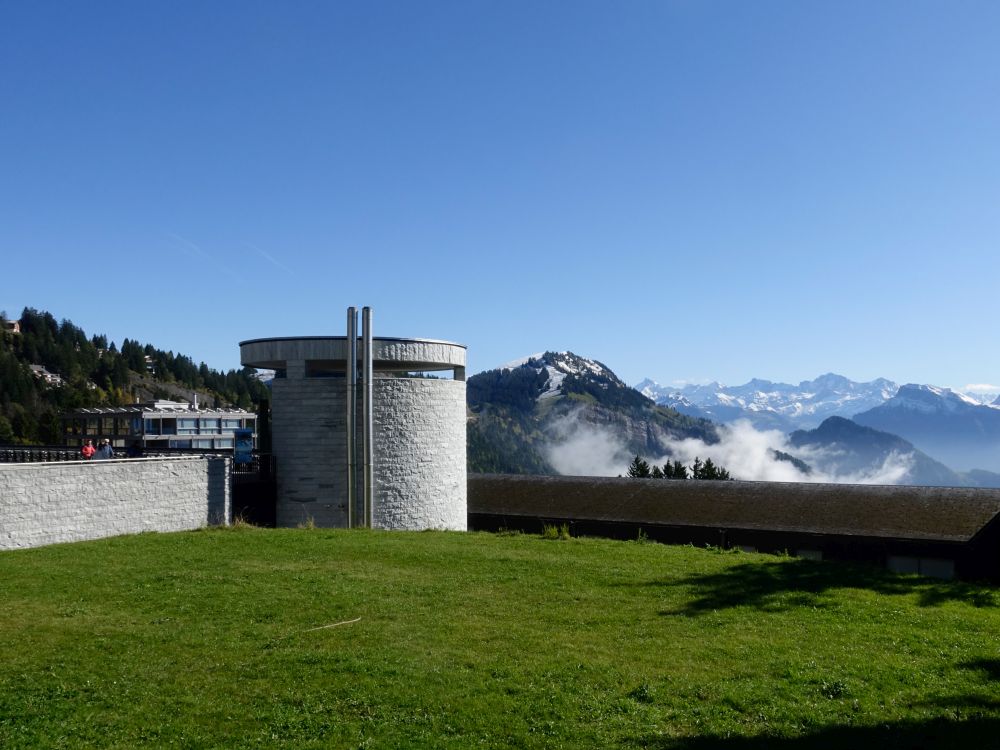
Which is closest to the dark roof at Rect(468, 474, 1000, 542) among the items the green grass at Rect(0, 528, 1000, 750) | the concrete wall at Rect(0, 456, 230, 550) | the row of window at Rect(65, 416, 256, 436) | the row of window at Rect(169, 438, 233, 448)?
the green grass at Rect(0, 528, 1000, 750)

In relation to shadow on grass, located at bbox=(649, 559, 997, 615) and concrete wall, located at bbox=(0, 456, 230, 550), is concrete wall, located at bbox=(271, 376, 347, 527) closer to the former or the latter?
concrete wall, located at bbox=(0, 456, 230, 550)

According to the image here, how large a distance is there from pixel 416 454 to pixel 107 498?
10.3 meters

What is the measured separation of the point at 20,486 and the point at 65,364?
18723cm

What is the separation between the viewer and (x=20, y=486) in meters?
19.2

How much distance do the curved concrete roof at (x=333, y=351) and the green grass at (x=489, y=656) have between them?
1259 centimetres

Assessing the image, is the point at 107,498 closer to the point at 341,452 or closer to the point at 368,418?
the point at 341,452

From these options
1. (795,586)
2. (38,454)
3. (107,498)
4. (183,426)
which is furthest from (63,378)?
(795,586)

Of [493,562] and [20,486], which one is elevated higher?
[20,486]

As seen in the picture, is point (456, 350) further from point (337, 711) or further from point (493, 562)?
point (337, 711)

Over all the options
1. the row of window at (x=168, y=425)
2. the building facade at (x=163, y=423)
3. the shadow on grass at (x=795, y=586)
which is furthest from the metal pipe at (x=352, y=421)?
the row of window at (x=168, y=425)

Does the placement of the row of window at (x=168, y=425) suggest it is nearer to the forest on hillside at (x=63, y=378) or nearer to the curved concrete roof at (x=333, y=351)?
the curved concrete roof at (x=333, y=351)

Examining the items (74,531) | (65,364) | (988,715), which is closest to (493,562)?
(988,715)

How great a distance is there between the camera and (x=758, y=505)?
3322cm

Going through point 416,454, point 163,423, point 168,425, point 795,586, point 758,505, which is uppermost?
point 163,423
